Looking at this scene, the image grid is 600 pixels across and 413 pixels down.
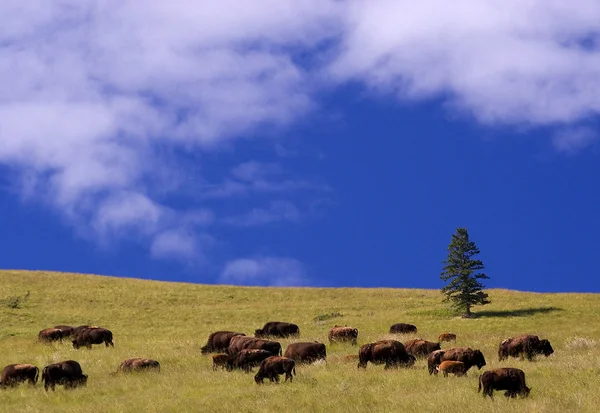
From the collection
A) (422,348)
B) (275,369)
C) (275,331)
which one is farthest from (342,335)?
(275,369)

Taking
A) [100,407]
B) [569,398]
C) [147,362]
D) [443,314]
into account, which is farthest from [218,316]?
[569,398]

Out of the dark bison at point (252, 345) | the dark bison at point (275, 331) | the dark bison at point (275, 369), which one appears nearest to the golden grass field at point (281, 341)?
the dark bison at point (275, 369)

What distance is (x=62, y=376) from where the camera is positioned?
21906mm

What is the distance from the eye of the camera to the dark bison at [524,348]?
2460 cm

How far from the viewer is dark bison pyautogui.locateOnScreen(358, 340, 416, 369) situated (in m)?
22.6

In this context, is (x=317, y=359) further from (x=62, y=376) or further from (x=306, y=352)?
(x=62, y=376)

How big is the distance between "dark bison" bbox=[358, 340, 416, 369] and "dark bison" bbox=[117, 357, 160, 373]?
724 cm

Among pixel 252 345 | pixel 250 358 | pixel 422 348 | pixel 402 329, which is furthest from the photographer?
pixel 402 329

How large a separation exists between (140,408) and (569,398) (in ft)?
34.7

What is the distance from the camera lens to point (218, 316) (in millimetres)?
52688

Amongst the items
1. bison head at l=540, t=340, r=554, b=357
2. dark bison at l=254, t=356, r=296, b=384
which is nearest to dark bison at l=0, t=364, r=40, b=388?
dark bison at l=254, t=356, r=296, b=384

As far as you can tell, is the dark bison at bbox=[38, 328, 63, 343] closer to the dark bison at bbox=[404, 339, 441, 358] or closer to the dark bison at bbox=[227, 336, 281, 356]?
the dark bison at bbox=[227, 336, 281, 356]

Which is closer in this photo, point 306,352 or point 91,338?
point 306,352

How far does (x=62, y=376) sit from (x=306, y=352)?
8.30 meters
